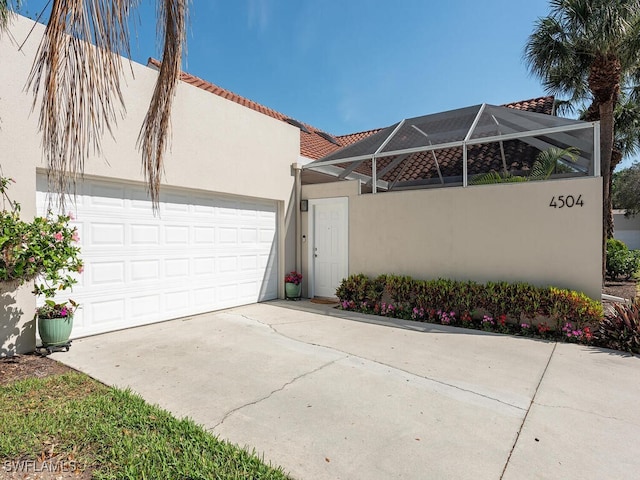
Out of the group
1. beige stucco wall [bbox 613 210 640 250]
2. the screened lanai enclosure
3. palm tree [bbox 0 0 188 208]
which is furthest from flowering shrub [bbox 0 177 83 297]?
beige stucco wall [bbox 613 210 640 250]

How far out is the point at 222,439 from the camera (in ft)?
9.98

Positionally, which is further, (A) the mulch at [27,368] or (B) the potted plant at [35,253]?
(B) the potted plant at [35,253]

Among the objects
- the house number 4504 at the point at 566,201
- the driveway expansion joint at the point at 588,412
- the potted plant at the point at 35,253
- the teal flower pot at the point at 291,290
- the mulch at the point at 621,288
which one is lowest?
the driveway expansion joint at the point at 588,412

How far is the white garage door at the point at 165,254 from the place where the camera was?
6023mm

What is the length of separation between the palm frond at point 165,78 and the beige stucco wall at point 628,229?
37.5m

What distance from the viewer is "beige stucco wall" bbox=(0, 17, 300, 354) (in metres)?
5.04

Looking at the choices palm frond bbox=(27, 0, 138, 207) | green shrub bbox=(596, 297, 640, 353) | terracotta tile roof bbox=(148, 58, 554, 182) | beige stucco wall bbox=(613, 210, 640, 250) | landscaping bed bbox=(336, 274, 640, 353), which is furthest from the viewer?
beige stucco wall bbox=(613, 210, 640, 250)

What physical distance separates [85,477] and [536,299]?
6.85m

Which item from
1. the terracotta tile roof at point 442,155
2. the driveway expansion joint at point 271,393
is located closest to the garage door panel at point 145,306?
the driveway expansion joint at point 271,393

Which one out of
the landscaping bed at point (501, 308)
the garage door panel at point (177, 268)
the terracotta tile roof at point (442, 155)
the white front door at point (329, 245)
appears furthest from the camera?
the terracotta tile roof at point (442, 155)

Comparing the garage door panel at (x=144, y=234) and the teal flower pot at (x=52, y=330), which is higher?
the garage door panel at (x=144, y=234)

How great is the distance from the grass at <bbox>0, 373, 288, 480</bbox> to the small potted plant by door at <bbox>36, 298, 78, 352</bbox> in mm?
1385

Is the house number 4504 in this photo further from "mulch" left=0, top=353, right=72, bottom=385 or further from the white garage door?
"mulch" left=0, top=353, right=72, bottom=385

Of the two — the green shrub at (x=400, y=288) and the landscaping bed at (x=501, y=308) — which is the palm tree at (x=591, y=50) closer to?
the landscaping bed at (x=501, y=308)
